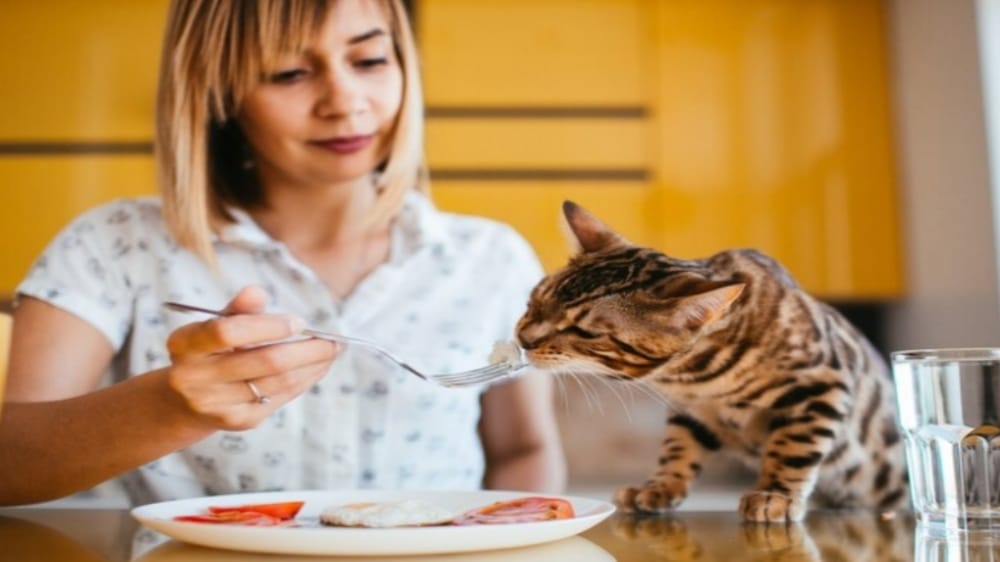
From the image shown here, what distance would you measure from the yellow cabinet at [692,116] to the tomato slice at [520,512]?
55.6 inches

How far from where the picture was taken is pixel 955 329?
187 centimetres

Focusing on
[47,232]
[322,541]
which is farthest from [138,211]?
[47,232]

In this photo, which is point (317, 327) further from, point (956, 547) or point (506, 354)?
point (956, 547)

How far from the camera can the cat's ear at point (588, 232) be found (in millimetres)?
→ 653

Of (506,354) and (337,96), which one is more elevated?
(337,96)

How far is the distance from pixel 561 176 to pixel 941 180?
726 millimetres

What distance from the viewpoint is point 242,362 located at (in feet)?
1.91

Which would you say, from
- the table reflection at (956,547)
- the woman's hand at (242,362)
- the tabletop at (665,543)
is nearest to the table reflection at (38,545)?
the tabletop at (665,543)

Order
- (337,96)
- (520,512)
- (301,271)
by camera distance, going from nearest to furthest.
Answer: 1. (520,512)
2. (337,96)
3. (301,271)

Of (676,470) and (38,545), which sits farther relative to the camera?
(676,470)

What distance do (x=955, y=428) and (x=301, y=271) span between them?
62 cm

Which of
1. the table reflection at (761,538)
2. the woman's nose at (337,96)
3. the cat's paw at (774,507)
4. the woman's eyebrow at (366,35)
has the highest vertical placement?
the woman's eyebrow at (366,35)

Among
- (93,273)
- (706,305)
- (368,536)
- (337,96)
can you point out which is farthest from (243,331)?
(93,273)

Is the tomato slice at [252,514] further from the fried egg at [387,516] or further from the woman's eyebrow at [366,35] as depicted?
the woman's eyebrow at [366,35]
